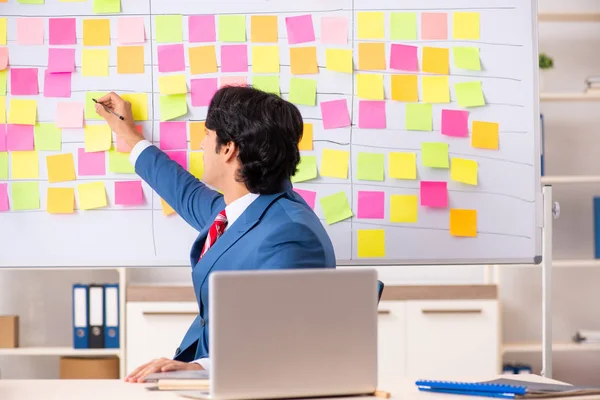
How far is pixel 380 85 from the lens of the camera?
266 centimetres

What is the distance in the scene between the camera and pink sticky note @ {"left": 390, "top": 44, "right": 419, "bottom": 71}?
267cm

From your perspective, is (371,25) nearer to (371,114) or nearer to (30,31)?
(371,114)

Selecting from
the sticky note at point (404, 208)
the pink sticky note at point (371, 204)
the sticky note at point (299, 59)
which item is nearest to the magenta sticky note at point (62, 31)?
the sticky note at point (299, 59)

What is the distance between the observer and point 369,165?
2.66m

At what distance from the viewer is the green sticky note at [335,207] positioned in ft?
8.70

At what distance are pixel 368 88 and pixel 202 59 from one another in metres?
0.55

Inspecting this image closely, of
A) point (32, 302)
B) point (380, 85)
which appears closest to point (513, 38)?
point (380, 85)

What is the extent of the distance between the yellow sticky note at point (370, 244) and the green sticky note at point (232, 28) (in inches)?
29.4

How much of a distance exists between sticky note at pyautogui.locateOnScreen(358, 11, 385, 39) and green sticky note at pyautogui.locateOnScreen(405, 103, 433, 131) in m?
0.25

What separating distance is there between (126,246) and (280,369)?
1.28m

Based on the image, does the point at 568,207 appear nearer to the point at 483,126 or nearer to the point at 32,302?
the point at 483,126

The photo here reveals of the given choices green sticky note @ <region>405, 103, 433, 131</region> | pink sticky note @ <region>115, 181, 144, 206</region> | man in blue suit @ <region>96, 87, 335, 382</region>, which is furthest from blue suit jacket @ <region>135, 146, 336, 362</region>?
green sticky note @ <region>405, 103, 433, 131</region>

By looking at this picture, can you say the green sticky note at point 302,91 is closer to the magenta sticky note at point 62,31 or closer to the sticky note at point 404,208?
the sticky note at point 404,208

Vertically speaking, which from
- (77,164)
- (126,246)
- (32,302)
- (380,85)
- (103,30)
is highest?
(103,30)
